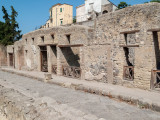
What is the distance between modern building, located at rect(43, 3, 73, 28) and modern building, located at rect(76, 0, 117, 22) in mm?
4400

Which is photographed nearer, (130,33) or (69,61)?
(130,33)

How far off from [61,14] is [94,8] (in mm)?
9742

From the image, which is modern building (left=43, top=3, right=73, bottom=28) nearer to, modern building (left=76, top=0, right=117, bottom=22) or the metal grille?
modern building (left=76, top=0, right=117, bottom=22)

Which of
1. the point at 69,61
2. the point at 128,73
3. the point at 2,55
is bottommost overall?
the point at 128,73

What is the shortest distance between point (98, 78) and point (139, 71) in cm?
281

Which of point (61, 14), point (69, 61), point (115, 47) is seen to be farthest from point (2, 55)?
point (115, 47)

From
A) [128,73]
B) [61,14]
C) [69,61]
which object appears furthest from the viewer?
[61,14]

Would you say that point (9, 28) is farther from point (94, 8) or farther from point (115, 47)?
point (115, 47)

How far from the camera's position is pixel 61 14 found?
3650 centimetres

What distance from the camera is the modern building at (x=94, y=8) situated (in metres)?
28.8

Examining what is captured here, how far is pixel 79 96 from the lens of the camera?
736cm

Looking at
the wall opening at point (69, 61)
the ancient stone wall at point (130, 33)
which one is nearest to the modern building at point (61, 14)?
the wall opening at point (69, 61)

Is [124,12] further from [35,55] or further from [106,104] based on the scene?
[35,55]

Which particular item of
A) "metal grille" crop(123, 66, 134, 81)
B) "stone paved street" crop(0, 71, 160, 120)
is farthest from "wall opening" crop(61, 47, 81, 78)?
"stone paved street" crop(0, 71, 160, 120)
